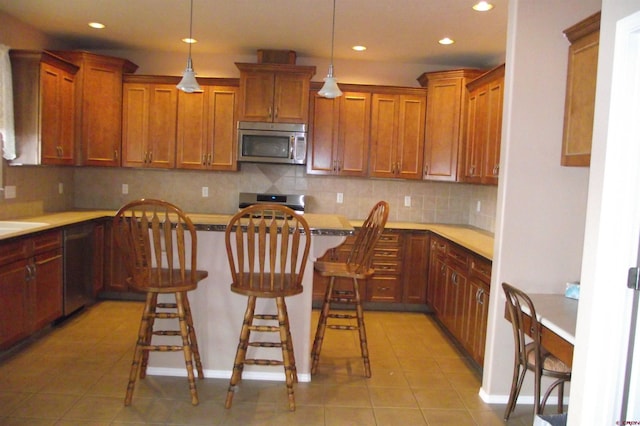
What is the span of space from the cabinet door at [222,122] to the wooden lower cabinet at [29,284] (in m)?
1.71

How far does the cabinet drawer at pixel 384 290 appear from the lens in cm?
480

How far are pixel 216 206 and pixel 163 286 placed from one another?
271 centimetres

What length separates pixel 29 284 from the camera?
3482 millimetres

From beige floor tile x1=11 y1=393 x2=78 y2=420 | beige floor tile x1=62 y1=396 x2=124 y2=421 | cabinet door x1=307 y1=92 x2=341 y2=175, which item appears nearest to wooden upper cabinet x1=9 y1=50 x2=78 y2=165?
beige floor tile x1=11 y1=393 x2=78 y2=420

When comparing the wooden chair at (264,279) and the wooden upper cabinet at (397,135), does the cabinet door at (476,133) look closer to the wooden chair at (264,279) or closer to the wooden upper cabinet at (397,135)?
the wooden upper cabinet at (397,135)

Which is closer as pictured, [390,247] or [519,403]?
[519,403]

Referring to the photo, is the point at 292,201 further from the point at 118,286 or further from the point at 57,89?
the point at 57,89

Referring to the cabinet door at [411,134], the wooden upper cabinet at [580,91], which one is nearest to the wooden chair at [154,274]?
the wooden upper cabinet at [580,91]

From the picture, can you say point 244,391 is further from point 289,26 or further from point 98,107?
point 98,107

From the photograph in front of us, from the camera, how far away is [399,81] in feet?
17.2

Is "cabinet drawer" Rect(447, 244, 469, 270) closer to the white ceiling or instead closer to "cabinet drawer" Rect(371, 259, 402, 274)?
"cabinet drawer" Rect(371, 259, 402, 274)

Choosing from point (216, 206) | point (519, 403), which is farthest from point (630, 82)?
point (216, 206)

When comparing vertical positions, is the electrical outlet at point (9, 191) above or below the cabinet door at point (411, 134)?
below

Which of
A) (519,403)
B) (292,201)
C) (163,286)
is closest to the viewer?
(163,286)
